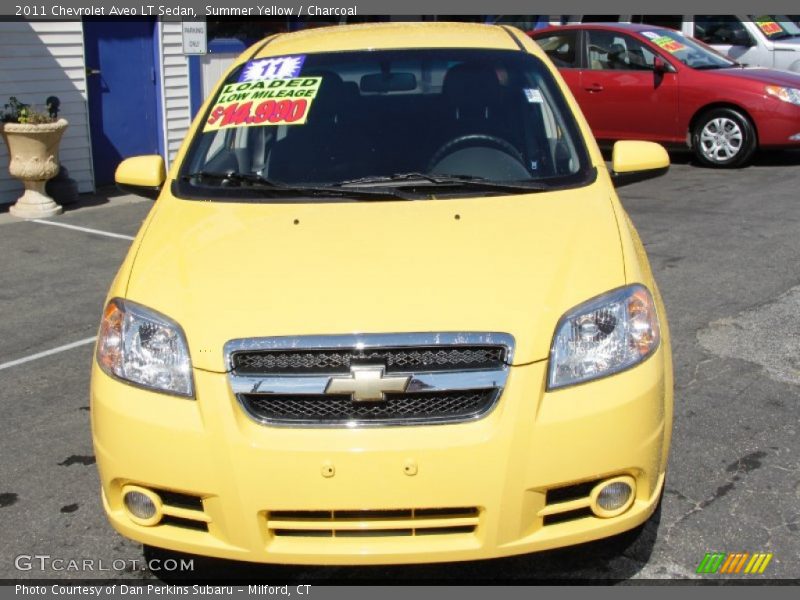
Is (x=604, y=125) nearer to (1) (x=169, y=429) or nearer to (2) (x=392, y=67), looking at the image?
(2) (x=392, y=67)

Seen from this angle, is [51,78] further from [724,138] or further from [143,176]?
[724,138]

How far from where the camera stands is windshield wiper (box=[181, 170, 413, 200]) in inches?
150

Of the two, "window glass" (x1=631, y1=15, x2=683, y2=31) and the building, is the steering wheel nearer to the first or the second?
the building

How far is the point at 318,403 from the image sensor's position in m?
2.94

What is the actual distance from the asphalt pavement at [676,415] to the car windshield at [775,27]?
6.65m

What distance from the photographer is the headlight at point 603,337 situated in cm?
298

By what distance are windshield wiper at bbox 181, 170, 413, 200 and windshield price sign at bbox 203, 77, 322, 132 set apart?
0.29 meters

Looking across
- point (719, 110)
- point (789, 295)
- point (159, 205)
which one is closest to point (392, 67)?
point (159, 205)

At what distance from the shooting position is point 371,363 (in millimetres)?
2938

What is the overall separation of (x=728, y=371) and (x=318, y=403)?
314cm

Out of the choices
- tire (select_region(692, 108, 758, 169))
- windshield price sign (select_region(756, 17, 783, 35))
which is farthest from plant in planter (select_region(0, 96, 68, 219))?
windshield price sign (select_region(756, 17, 783, 35))

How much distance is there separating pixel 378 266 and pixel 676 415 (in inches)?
84.3

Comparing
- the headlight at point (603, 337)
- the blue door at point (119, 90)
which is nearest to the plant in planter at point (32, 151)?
the blue door at point (119, 90)

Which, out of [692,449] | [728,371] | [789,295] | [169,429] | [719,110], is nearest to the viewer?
[169,429]
